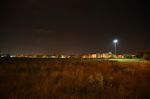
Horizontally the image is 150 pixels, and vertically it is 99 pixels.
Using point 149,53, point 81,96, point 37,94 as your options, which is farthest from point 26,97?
point 149,53

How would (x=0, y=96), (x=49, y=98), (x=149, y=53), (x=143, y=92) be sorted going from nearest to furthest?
(x=49, y=98)
(x=0, y=96)
(x=143, y=92)
(x=149, y=53)

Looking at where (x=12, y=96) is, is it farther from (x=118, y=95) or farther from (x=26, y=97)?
(x=118, y=95)

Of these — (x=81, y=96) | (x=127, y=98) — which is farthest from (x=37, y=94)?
(x=127, y=98)

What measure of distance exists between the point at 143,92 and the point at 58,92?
3.27 meters

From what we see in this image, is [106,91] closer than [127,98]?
No

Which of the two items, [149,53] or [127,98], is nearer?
[127,98]

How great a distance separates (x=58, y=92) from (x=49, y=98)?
81 cm

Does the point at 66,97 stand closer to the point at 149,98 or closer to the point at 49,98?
the point at 49,98

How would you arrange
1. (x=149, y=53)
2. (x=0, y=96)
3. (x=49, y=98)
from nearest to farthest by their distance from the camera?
(x=49, y=98), (x=0, y=96), (x=149, y=53)

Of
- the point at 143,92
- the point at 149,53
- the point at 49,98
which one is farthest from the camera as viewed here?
the point at 149,53

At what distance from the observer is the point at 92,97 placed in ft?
20.4

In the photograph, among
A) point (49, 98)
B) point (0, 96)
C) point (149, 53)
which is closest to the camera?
point (49, 98)

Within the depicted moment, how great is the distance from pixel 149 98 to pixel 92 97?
6.50ft

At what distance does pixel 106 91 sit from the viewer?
7148 millimetres
